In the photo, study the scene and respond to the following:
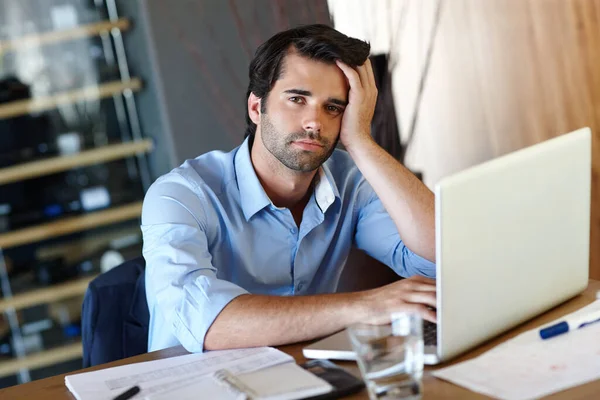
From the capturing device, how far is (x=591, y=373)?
3.87ft

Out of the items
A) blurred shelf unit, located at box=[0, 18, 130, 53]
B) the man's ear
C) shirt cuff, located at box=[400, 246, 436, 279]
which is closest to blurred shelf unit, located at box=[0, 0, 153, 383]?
blurred shelf unit, located at box=[0, 18, 130, 53]

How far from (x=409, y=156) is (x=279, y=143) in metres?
1.61

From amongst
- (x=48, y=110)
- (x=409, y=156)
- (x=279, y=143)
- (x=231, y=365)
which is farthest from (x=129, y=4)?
(x=231, y=365)

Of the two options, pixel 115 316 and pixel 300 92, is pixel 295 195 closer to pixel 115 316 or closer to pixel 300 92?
pixel 300 92

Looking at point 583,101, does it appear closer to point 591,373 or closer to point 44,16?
point 44,16

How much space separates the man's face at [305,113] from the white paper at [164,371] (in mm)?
566

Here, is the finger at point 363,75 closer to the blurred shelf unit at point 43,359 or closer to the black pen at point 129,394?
the black pen at point 129,394

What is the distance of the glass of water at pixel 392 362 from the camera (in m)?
1.12

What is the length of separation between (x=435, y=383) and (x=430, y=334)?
0.54 ft

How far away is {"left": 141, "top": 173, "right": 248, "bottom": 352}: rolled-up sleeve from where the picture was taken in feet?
4.83

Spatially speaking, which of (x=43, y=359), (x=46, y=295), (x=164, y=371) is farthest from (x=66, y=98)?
(x=164, y=371)

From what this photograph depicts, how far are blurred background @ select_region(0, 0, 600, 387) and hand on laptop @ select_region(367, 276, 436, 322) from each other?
1.76m

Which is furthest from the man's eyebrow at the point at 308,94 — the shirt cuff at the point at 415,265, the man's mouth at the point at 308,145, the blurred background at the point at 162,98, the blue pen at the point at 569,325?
the blurred background at the point at 162,98

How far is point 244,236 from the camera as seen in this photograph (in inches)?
72.1
